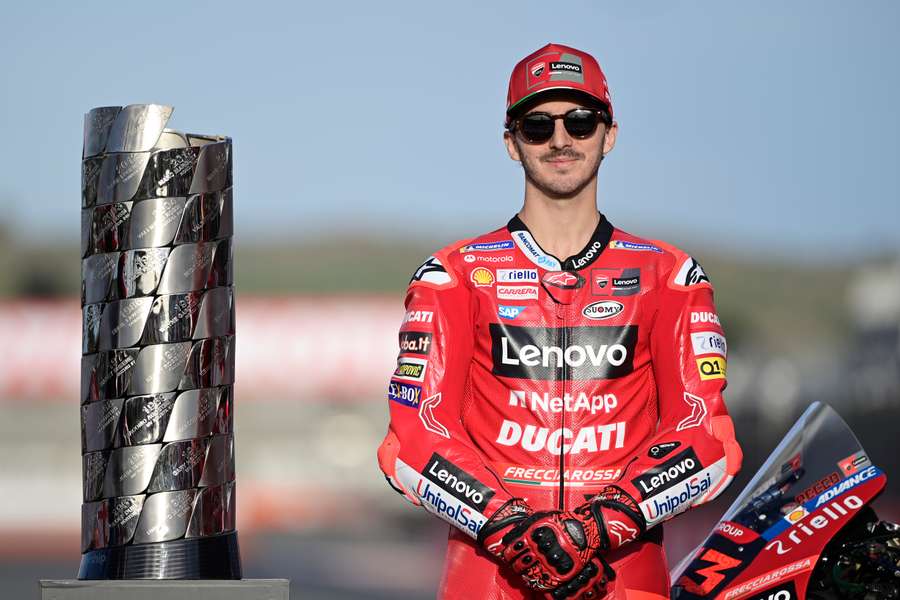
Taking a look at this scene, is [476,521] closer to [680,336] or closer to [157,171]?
[680,336]

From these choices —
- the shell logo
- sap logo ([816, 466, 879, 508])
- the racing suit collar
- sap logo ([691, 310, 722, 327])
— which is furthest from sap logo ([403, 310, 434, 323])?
sap logo ([816, 466, 879, 508])

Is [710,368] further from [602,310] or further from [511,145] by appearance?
[511,145]

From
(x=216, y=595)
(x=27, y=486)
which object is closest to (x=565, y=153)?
(x=216, y=595)

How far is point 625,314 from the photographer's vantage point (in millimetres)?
3213

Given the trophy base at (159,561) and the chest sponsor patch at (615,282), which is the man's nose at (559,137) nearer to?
the chest sponsor patch at (615,282)

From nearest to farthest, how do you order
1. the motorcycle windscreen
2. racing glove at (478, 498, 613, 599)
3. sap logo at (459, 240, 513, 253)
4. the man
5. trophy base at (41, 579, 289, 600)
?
racing glove at (478, 498, 613, 599) < trophy base at (41, 579, 289, 600) < the man < the motorcycle windscreen < sap logo at (459, 240, 513, 253)

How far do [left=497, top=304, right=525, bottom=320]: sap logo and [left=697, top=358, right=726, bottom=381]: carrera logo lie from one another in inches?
17.4

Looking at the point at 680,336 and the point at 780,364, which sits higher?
the point at 680,336

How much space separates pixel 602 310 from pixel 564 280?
0.12 meters

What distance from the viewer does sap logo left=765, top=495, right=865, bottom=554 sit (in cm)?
325

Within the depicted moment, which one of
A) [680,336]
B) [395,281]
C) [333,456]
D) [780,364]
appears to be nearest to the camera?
[680,336]

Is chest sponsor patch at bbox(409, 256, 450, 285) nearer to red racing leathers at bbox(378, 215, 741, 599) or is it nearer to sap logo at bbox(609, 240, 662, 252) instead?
red racing leathers at bbox(378, 215, 741, 599)

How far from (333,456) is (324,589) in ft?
66.8

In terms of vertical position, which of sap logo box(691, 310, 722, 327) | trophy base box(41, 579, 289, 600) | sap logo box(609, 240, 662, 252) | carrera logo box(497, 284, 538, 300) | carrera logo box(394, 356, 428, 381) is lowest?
trophy base box(41, 579, 289, 600)
